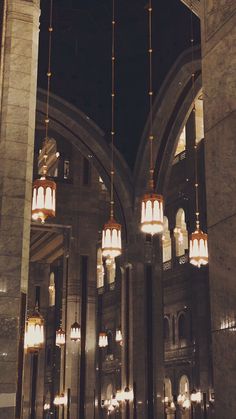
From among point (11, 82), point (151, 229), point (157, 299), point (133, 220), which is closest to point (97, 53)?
point (133, 220)

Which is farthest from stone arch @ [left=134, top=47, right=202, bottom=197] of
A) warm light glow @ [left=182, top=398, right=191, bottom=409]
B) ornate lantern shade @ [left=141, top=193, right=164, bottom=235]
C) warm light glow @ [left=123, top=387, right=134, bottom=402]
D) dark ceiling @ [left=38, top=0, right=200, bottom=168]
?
warm light glow @ [left=182, top=398, right=191, bottom=409]

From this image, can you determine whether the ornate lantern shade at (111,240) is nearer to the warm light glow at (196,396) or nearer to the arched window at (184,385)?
the warm light glow at (196,396)

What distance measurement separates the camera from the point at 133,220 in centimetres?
1634

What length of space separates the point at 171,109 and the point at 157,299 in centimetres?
469

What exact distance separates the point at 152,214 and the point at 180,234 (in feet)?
48.8

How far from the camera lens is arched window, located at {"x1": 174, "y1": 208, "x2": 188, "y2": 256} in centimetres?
2462

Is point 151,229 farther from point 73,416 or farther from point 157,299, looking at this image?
point 73,416

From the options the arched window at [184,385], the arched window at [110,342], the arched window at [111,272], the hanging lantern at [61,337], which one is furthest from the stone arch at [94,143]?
the arched window at [110,342]

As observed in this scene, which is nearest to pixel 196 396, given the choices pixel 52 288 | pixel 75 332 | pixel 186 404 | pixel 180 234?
pixel 186 404

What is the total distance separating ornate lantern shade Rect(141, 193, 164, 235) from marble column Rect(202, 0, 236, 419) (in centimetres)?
564

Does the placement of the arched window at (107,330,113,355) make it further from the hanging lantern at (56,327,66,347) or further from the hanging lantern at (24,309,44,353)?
the hanging lantern at (24,309,44,353)

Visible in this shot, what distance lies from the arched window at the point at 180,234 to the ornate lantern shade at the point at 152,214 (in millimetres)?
14617

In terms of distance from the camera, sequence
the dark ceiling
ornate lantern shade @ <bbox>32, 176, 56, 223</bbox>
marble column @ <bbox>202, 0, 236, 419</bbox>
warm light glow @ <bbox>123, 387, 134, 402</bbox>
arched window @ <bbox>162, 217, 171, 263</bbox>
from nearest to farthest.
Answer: marble column @ <bbox>202, 0, 236, 419</bbox> → ornate lantern shade @ <bbox>32, 176, 56, 223</bbox> → the dark ceiling → warm light glow @ <bbox>123, 387, 134, 402</bbox> → arched window @ <bbox>162, 217, 171, 263</bbox>

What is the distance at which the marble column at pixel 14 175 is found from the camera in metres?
6.86
